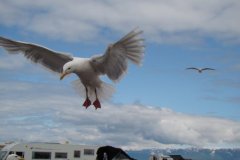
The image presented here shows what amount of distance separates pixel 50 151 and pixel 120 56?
16708mm

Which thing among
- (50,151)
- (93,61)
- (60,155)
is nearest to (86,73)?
(93,61)

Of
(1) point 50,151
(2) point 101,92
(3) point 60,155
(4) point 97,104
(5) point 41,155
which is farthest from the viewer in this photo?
(3) point 60,155

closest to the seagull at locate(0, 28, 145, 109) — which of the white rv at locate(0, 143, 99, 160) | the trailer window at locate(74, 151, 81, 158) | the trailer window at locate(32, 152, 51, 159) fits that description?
the white rv at locate(0, 143, 99, 160)

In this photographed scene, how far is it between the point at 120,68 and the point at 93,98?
2.56m

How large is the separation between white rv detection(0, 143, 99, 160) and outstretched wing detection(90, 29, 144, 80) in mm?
14295

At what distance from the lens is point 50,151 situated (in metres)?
33.3

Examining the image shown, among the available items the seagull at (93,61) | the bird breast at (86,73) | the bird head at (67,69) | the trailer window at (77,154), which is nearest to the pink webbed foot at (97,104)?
the seagull at (93,61)

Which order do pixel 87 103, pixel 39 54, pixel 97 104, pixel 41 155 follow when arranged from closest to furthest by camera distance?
1. pixel 97 104
2. pixel 87 103
3. pixel 39 54
4. pixel 41 155

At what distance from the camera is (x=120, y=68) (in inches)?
727

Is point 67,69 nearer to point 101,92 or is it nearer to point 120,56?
point 120,56

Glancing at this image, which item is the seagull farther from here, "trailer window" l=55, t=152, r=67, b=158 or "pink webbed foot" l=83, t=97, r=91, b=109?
"trailer window" l=55, t=152, r=67, b=158

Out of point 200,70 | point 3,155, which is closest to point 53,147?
point 3,155

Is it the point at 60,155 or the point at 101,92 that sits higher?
the point at 101,92

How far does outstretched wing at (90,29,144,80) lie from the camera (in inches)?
681
